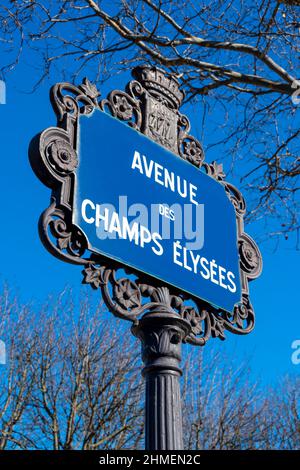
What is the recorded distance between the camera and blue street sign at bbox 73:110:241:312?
6.59 feet

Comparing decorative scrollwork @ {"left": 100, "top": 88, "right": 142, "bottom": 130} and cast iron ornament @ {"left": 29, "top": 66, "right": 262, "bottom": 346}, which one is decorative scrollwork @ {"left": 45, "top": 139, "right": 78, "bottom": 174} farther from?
decorative scrollwork @ {"left": 100, "top": 88, "right": 142, "bottom": 130}

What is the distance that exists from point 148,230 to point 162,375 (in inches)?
17.9

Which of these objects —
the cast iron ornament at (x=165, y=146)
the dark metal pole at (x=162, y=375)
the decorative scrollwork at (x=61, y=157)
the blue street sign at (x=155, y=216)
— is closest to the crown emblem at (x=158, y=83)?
the cast iron ornament at (x=165, y=146)

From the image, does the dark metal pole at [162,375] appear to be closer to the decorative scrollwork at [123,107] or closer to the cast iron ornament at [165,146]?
the cast iron ornament at [165,146]

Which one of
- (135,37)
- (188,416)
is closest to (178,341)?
(135,37)

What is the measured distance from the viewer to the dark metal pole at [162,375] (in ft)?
6.25

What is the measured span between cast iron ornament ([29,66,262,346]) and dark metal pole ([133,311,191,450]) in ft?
0.06

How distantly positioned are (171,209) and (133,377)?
37.3 ft

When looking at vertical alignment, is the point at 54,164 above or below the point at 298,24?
below

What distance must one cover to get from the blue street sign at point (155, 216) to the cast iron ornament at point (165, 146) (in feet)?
0.14

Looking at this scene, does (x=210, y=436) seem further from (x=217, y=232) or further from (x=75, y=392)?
(x=217, y=232)

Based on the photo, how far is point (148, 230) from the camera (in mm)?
2096

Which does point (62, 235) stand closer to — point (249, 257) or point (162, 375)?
point (162, 375)
